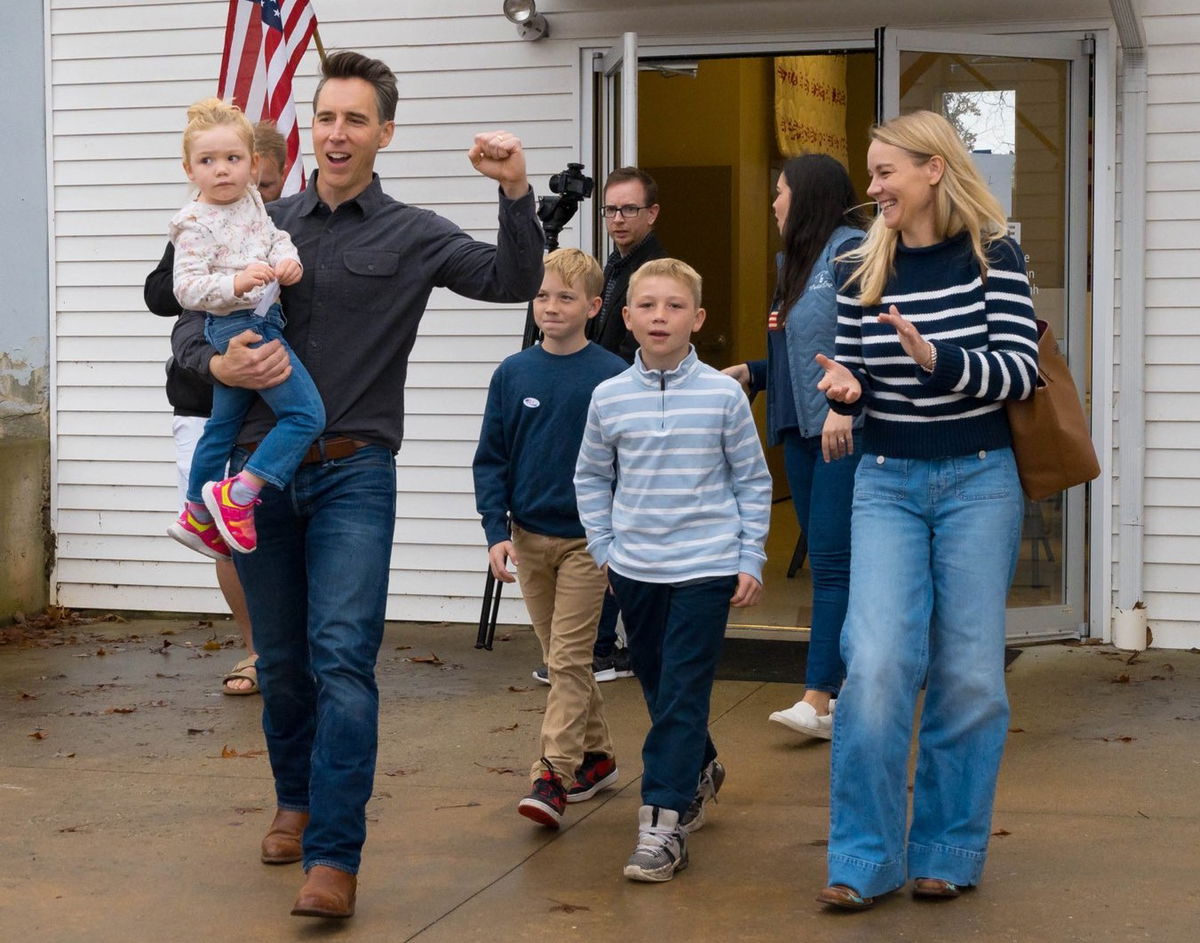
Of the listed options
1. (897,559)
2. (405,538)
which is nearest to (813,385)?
(897,559)

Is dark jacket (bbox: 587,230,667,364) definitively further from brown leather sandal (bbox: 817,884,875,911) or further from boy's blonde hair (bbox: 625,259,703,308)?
brown leather sandal (bbox: 817,884,875,911)

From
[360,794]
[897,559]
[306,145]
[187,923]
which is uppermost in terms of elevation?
[306,145]

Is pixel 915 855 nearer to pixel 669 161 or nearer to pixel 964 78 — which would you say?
pixel 964 78

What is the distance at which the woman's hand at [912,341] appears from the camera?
397 centimetres

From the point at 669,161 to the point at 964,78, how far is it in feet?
17.2

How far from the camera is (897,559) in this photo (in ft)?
13.6

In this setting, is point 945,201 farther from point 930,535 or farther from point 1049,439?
point 930,535

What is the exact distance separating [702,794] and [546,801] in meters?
0.44

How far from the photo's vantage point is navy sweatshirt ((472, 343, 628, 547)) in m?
5.07

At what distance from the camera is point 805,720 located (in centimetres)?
581

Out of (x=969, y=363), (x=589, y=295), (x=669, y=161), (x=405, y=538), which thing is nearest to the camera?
(x=969, y=363)

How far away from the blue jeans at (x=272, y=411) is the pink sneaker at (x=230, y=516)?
84 millimetres

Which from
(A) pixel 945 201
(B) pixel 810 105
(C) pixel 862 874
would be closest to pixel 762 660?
(C) pixel 862 874

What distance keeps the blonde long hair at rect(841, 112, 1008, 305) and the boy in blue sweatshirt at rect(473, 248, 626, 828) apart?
45.0 inches
